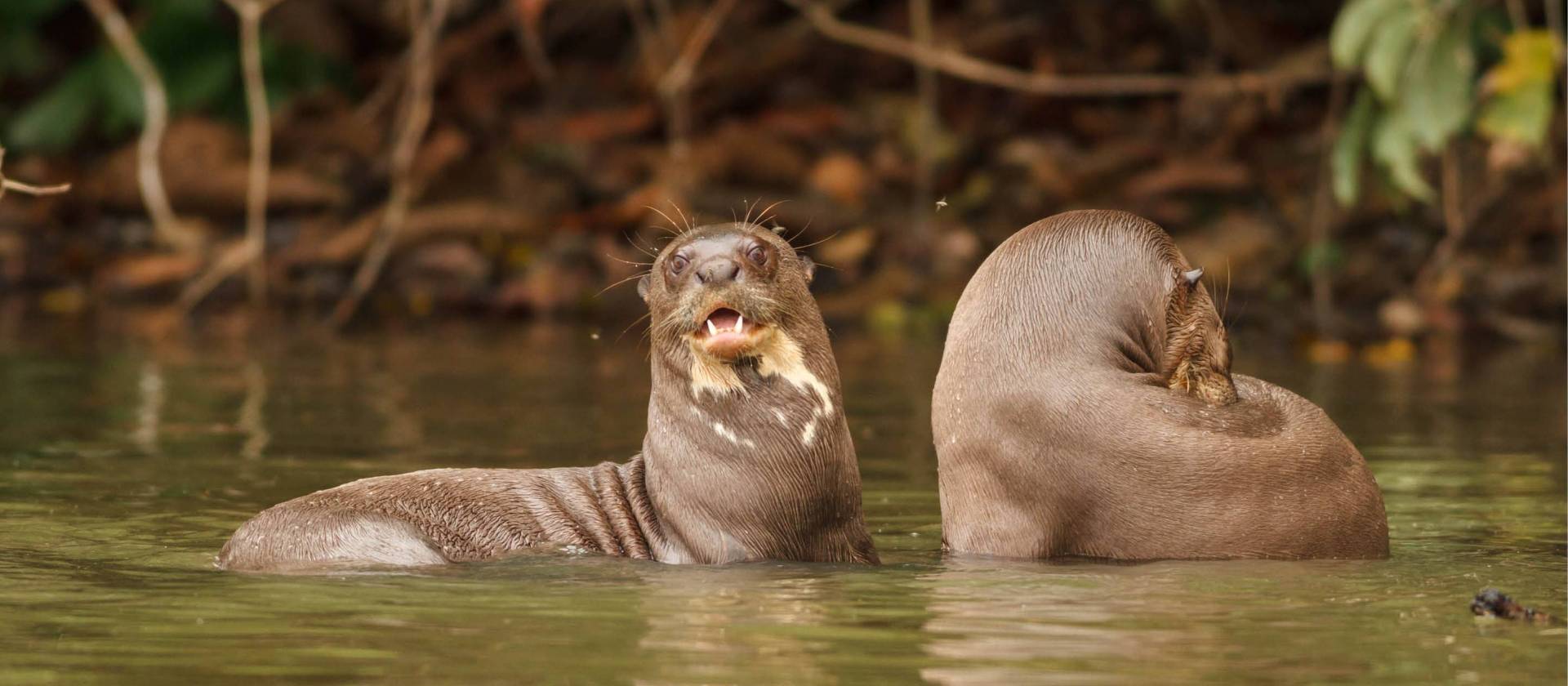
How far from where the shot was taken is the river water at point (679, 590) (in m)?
Result: 4.12

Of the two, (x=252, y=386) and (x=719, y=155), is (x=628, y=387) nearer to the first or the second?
(x=252, y=386)

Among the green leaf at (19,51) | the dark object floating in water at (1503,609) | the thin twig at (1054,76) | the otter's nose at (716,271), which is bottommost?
the dark object floating in water at (1503,609)

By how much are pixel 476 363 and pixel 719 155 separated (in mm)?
3857

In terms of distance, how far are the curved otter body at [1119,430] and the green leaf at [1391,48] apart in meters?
4.31

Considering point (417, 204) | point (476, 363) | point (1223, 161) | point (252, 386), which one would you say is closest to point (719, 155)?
point (417, 204)

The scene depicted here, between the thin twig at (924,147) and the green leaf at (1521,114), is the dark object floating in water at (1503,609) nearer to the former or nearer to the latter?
the green leaf at (1521,114)

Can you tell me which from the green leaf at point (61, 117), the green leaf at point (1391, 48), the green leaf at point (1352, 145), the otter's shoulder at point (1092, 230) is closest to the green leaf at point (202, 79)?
the green leaf at point (61, 117)

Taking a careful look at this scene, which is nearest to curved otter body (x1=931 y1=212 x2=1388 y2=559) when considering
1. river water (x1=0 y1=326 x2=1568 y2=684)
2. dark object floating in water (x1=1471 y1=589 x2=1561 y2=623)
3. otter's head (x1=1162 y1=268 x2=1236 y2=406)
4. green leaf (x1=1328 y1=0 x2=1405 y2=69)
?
otter's head (x1=1162 y1=268 x2=1236 y2=406)

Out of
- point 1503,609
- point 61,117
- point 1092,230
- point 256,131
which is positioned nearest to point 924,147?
point 256,131

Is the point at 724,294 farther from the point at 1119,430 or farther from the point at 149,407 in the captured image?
the point at 149,407

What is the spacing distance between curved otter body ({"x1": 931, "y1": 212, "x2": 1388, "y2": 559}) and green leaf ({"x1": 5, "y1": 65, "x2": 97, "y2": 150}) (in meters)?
9.91

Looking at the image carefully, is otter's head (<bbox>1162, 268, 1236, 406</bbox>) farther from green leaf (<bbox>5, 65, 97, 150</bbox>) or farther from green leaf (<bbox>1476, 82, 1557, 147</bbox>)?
green leaf (<bbox>5, 65, 97, 150</bbox>)

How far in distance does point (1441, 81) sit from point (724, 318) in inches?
207

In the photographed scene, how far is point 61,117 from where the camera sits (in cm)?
1445
